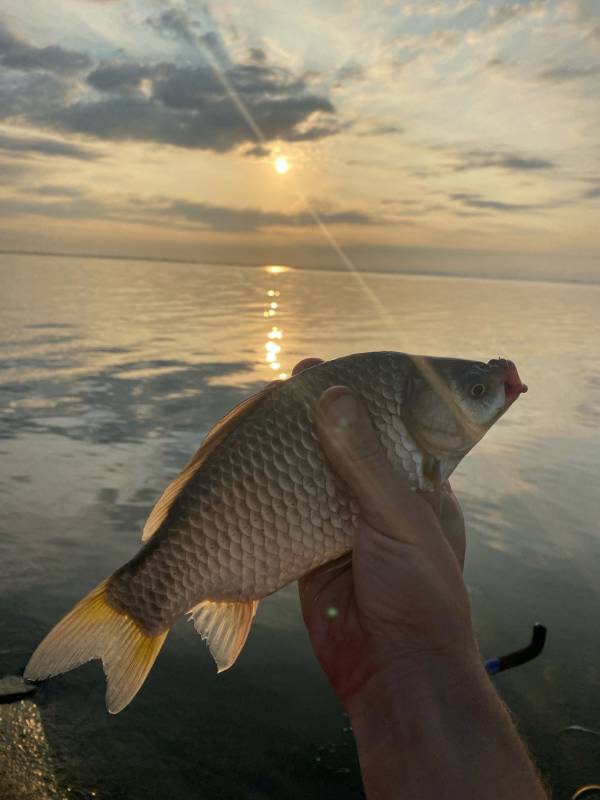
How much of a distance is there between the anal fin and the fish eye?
1.48 metres

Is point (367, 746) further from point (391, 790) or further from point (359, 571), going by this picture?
point (359, 571)

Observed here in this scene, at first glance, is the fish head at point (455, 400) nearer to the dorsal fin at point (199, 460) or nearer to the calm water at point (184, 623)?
the dorsal fin at point (199, 460)

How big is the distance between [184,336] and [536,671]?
25.0 metres

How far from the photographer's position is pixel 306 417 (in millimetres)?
3305

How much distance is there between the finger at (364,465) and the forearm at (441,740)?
657mm

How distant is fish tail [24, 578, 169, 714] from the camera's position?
317cm

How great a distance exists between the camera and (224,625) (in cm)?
346

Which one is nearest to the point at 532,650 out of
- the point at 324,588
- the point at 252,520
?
the point at 324,588

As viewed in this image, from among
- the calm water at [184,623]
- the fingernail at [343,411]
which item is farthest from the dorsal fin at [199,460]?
the calm water at [184,623]

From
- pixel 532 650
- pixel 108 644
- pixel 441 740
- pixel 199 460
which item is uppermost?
pixel 199 460

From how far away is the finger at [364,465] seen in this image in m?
3.15

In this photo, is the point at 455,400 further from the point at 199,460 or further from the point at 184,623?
the point at 184,623

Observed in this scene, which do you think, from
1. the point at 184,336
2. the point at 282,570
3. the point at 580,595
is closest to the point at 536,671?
the point at 580,595

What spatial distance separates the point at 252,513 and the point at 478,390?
50.6 inches
